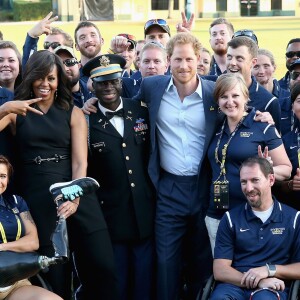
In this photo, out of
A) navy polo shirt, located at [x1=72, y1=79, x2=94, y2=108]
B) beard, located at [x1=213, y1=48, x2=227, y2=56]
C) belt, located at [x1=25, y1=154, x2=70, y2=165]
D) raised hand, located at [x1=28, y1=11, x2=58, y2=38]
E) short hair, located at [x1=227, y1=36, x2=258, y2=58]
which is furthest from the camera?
beard, located at [x1=213, y1=48, x2=227, y2=56]

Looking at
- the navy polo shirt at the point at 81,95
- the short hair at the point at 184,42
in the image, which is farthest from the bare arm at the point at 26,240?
the short hair at the point at 184,42

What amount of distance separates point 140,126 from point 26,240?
1.18 metres

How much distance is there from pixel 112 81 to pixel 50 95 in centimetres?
45

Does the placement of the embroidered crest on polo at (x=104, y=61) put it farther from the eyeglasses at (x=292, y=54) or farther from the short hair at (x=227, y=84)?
the eyeglasses at (x=292, y=54)

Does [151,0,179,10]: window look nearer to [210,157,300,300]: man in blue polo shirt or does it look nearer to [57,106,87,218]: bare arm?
[57,106,87,218]: bare arm

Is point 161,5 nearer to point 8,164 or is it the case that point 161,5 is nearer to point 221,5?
point 221,5

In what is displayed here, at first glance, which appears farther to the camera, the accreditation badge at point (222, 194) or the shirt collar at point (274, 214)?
the accreditation badge at point (222, 194)

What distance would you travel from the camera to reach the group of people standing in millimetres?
4719

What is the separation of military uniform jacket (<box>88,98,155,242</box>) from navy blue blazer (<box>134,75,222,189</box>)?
0.06 m

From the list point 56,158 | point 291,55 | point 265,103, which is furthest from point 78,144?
point 291,55

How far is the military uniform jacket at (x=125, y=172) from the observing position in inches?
195

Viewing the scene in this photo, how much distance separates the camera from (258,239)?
4457 mm

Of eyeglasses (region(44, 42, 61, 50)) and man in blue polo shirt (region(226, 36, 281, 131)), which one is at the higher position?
eyeglasses (region(44, 42, 61, 50))

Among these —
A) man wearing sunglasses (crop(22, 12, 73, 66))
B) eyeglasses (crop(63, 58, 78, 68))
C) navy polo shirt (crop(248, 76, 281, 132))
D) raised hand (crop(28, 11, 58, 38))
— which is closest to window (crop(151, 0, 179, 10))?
man wearing sunglasses (crop(22, 12, 73, 66))
